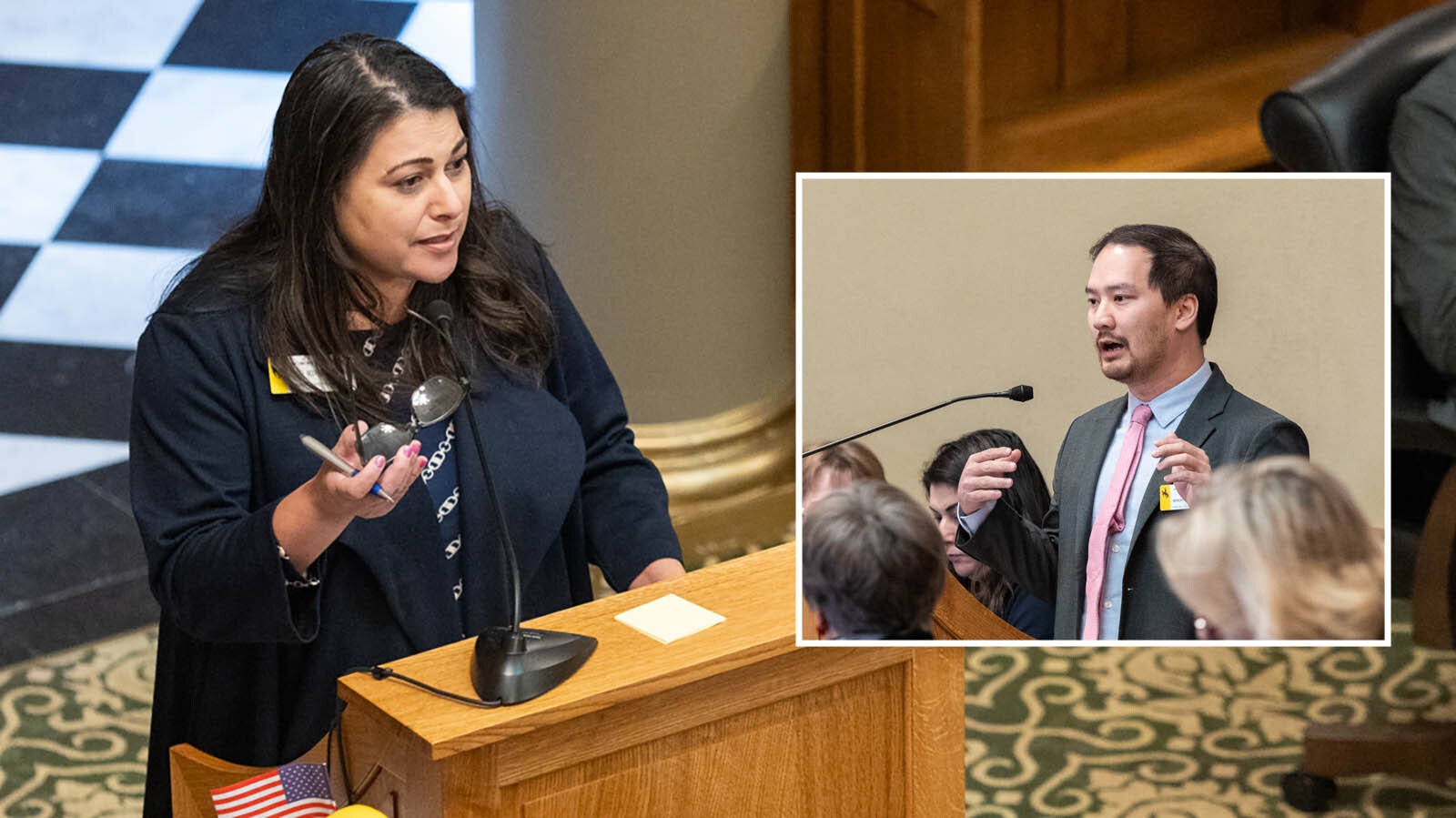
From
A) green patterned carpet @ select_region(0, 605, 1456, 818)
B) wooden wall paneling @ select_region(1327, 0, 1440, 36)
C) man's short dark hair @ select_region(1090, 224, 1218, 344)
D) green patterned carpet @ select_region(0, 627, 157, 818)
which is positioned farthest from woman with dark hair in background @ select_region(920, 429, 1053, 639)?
wooden wall paneling @ select_region(1327, 0, 1440, 36)

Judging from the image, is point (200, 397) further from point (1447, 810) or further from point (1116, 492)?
point (1447, 810)

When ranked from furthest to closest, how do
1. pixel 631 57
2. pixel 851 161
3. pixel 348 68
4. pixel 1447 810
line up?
pixel 851 161
pixel 631 57
pixel 1447 810
pixel 348 68

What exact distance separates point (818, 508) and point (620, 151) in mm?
2339

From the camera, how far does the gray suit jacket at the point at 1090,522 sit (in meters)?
1.17

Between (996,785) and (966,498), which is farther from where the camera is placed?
(996,785)

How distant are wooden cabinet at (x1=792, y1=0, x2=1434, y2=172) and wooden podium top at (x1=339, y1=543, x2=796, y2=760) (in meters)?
2.24

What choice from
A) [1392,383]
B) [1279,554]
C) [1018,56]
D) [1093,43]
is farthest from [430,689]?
[1093,43]

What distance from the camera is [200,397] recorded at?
5.64 ft

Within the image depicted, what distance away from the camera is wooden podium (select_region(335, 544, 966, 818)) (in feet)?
4.29

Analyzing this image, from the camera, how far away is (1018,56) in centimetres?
386

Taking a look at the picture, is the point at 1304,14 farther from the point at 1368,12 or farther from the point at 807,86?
the point at 807,86

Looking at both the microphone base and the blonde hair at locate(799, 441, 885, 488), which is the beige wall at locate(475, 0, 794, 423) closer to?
the microphone base

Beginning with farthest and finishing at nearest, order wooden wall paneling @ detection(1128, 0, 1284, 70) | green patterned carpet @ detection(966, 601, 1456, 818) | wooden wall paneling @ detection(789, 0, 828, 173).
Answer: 1. wooden wall paneling @ detection(1128, 0, 1284, 70)
2. wooden wall paneling @ detection(789, 0, 828, 173)
3. green patterned carpet @ detection(966, 601, 1456, 818)

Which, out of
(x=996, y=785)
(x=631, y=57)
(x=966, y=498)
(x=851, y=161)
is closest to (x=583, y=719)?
(x=966, y=498)
